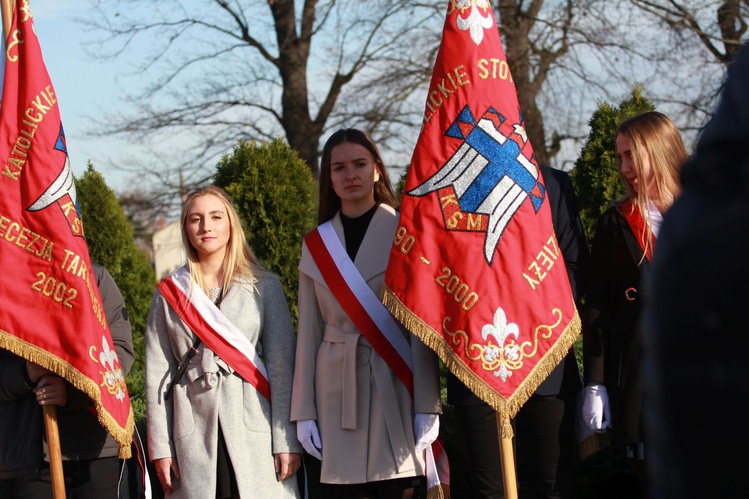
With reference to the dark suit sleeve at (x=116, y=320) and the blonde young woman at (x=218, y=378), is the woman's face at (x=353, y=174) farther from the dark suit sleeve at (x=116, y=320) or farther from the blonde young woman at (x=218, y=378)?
the dark suit sleeve at (x=116, y=320)

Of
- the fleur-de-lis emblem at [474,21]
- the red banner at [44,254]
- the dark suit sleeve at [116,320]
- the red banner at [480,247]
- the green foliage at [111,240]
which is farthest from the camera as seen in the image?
the green foliage at [111,240]

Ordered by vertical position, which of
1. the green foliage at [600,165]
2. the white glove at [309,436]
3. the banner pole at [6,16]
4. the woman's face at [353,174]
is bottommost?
the white glove at [309,436]

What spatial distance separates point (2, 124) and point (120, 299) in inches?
39.5

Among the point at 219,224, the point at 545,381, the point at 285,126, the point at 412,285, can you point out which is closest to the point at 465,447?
the point at 545,381

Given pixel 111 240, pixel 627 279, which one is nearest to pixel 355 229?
pixel 627 279

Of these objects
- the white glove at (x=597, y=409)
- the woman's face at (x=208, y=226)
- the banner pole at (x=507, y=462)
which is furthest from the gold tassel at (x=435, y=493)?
the woman's face at (x=208, y=226)

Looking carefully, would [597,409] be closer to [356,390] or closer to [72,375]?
[356,390]

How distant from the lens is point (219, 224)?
417 centimetres

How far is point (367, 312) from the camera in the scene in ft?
12.7

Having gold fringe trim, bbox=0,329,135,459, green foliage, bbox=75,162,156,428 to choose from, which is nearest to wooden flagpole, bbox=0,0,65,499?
gold fringe trim, bbox=0,329,135,459

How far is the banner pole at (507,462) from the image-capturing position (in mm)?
3496

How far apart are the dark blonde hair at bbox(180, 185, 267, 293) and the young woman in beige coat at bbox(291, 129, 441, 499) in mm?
311

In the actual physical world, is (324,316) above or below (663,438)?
above

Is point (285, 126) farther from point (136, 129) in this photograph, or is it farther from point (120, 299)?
point (120, 299)
